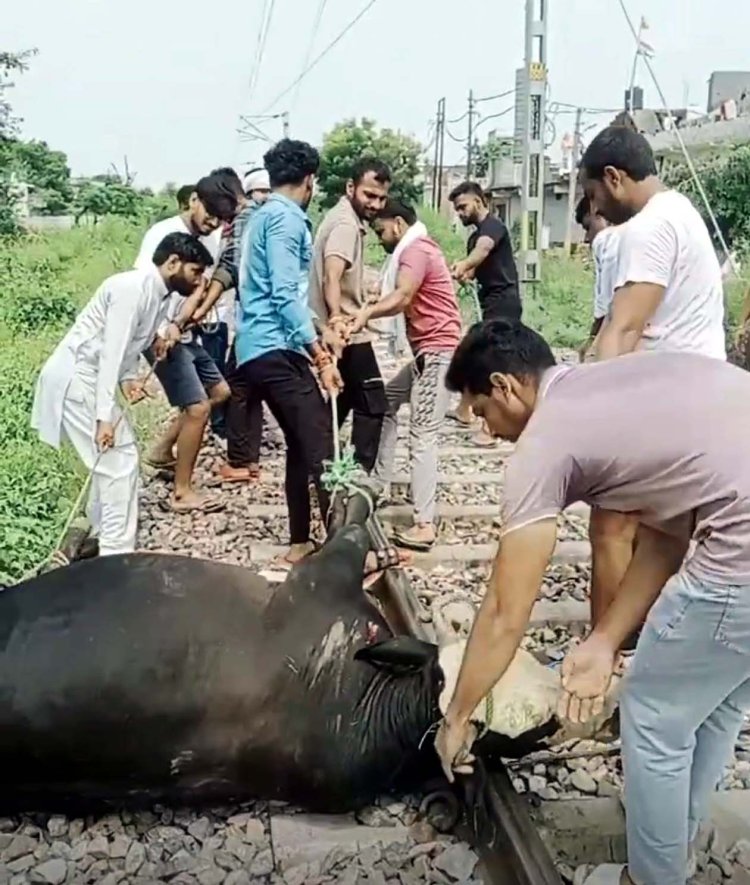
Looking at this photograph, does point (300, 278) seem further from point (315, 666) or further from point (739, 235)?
point (739, 235)

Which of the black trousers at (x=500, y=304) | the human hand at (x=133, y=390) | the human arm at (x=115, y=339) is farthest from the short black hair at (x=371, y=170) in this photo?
the black trousers at (x=500, y=304)

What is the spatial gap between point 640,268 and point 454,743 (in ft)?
6.36

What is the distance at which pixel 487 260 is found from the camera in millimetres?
8680

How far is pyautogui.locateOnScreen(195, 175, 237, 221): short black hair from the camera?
6523mm

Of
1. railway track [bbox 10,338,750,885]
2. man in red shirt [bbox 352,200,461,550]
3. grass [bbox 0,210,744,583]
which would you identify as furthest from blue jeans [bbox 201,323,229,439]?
railway track [bbox 10,338,750,885]

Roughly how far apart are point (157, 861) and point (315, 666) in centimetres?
73

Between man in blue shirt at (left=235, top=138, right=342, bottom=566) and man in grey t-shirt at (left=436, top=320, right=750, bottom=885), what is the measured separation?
2728 millimetres

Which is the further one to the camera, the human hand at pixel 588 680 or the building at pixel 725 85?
the building at pixel 725 85

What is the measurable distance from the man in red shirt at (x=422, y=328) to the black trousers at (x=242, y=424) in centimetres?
143

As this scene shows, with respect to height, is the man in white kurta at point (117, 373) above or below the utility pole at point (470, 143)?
below

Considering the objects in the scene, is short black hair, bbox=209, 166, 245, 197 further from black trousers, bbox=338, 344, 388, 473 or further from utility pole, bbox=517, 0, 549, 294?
utility pole, bbox=517, 0, 549, 294

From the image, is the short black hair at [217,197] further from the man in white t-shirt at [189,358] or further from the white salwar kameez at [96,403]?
the white salwar kameez at [96,403]

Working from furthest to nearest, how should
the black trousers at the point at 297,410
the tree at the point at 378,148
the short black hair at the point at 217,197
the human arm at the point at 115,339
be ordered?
the tree at the point at 378,148
the short black hair at the point at 217,197
the black trousers at the point at 297,410
the human arm at the point at 115,339

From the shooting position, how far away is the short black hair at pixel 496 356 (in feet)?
9.15
